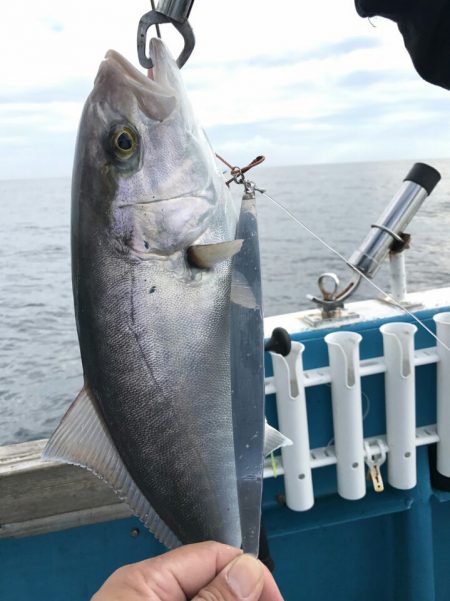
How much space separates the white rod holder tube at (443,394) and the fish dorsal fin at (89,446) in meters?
1.78

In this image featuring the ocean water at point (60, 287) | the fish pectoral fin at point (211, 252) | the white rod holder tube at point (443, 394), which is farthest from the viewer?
the ocean water at point (60, 287)

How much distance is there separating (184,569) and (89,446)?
0.35m

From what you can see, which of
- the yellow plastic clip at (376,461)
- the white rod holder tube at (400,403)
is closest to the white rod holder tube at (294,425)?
the yellow plastic clip at (376,461)

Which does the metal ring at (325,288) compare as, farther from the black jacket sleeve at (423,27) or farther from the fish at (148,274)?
the fish at (148,274)

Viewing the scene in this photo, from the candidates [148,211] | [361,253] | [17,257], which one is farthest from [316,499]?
[17,257]

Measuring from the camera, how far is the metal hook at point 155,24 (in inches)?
41.0

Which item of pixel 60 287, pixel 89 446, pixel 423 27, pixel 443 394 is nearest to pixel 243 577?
pixel 89 446

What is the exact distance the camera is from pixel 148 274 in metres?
1.06

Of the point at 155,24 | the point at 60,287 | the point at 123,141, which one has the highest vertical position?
the point at 155,24

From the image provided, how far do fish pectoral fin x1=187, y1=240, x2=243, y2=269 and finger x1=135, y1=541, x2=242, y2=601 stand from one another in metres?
0.66

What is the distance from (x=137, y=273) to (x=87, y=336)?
6.6 inches

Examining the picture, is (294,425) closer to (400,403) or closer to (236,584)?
(400,403)

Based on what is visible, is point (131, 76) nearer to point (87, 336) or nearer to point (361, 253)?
point (87, 336)

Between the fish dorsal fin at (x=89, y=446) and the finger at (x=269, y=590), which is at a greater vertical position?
the fish dorsal fin at (x=89, y=446)
